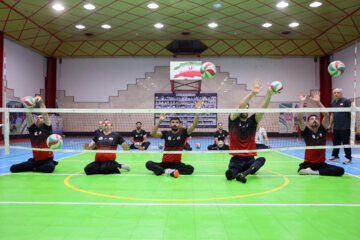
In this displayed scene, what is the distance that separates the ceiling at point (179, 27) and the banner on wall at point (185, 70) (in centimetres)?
188

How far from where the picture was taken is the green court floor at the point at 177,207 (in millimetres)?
3297

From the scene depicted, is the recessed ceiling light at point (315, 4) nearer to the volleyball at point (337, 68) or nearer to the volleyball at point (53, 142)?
the volleyball at point (337, 68)

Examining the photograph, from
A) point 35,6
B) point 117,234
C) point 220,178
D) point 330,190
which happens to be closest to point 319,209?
point 330,190

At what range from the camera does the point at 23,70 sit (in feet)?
64.7

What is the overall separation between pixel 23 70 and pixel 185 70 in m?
12.0

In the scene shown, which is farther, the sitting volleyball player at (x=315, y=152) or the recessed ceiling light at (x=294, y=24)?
the recessed ceiling light at (x=294, y=24)

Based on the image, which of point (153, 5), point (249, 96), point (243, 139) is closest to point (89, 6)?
point (153, 5)

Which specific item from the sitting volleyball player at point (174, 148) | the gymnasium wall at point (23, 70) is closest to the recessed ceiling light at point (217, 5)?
the sitting volleyball player at point (174, 148)

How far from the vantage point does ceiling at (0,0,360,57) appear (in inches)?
571

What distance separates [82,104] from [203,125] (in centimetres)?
1081

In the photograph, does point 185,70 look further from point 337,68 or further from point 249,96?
point 249,96

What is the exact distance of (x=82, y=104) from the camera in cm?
2375

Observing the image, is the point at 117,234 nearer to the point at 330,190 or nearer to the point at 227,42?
the point at 330,190

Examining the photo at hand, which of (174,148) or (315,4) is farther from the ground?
(315,4)
